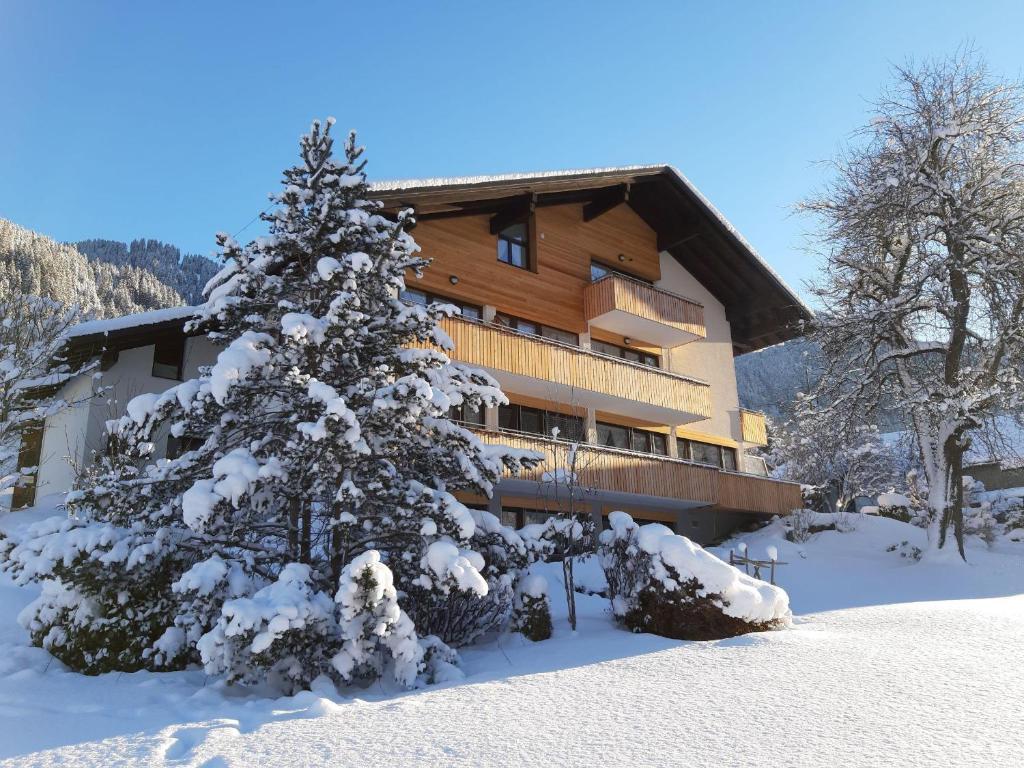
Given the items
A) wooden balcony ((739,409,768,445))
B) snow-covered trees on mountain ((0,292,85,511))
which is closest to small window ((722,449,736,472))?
wooden balcony ((739,409,768,445))

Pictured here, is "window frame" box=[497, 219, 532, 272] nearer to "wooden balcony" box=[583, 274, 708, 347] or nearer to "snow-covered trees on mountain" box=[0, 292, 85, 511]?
"wooden balcony" box=[583, 274, 708, 347]

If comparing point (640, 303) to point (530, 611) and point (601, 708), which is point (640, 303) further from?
point (601, 708)

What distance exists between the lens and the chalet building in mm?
17000

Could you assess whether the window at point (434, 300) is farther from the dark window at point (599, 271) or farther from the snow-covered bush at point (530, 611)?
the snow-covered bush at point (530, 611)

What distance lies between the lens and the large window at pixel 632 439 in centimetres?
2158

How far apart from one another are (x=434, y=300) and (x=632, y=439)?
7.73 m

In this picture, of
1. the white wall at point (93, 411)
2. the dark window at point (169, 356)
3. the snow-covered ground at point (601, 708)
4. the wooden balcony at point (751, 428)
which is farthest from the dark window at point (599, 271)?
the snow-covered ground at point (601, 708)

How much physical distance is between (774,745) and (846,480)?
3405 centimetres

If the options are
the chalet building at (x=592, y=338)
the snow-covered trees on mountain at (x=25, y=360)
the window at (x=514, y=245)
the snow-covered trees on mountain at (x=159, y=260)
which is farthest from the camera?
the snow-covered trees on mountain at (x=159, y=260)

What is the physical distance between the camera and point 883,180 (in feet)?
62.0

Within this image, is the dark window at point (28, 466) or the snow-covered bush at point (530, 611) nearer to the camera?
the snow-covered bush at point (530, 611)

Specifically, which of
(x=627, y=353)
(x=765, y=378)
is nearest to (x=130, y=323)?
(x=627, y=353)

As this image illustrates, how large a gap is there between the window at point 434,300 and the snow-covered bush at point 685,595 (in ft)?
27.5

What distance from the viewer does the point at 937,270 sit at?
60.1ft
